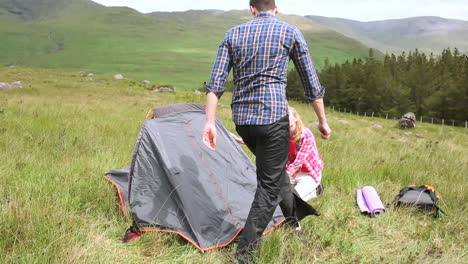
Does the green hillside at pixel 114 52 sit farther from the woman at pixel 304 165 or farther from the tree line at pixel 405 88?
the woman at pixel 304 165

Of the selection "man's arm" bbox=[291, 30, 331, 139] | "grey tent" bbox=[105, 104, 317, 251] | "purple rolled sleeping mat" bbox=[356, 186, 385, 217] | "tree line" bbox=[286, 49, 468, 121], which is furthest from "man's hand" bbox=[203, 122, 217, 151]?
"tree line" bbox=[286, 49, 468, 121]

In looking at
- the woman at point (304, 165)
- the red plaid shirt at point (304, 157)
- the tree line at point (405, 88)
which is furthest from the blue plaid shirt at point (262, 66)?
the tree line at point (405, 88)

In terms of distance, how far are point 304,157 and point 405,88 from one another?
61052 millimetres

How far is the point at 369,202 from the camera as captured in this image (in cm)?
467

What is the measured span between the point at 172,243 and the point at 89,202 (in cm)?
119

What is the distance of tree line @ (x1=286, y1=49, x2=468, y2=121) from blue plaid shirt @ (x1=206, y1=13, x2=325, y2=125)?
175 feet

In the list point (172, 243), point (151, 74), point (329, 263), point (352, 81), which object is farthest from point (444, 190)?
point (151, 74)

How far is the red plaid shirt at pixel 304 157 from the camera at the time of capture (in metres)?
4.84

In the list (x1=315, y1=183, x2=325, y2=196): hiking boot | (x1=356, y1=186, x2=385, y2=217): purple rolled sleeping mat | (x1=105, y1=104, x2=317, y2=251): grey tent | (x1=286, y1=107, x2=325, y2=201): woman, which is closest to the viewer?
(x1=105, y1=104, x2=317, y2=251): grey tent

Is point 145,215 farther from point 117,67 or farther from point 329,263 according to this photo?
point 117,67

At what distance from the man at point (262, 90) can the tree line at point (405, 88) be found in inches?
2104

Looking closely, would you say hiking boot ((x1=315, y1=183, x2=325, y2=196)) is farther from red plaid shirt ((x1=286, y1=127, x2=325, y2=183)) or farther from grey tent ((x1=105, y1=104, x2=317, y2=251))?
grey tent ((x1=105, y1=104, x2=317, y2=251))

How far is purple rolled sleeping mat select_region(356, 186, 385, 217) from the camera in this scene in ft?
14.9

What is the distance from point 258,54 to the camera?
3.15 m
